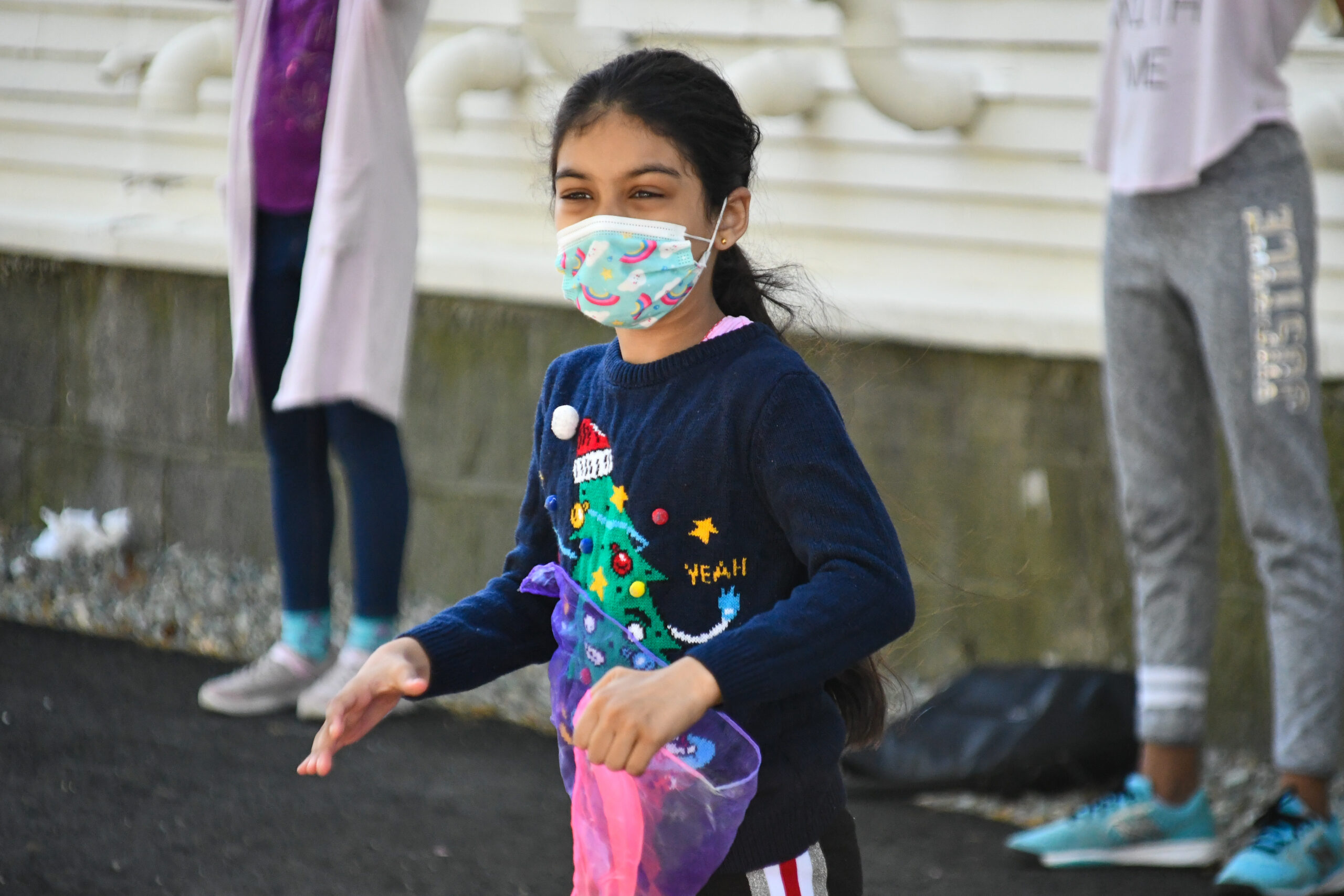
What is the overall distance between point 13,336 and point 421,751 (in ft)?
10.2

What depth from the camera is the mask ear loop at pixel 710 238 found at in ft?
6.07

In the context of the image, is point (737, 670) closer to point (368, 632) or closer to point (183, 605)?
point (368, 632)

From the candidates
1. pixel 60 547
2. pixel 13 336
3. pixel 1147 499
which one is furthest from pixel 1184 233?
pixel 13 336

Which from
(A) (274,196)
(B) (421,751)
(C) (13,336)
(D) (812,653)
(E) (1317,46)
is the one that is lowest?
(B) (421,751)

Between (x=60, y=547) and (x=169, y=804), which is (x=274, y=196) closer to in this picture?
(x=169, y=804)

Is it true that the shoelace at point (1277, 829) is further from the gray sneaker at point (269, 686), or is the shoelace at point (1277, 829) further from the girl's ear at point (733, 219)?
the gray sneaker at point (269, 686)

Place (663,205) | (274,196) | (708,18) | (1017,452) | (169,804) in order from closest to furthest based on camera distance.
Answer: (663,205) → (169,804) → (274,196) → (1017,452) → (708,18)

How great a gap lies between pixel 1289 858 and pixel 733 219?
6.47 ft

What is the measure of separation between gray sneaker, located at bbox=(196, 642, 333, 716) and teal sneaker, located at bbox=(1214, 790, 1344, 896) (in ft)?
7.72

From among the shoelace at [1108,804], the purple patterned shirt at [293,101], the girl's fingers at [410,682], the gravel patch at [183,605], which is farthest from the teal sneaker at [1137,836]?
the purple patterned shirt at [293,101]

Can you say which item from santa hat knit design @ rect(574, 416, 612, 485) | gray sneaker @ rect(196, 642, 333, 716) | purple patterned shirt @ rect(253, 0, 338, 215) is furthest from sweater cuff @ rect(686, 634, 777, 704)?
gray sneaker @ rect(196, 642, 333, 716)

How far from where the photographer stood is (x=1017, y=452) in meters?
4.47

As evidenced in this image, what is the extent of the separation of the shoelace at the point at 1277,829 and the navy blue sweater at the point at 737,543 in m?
1.67

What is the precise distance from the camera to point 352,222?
3.87 m
